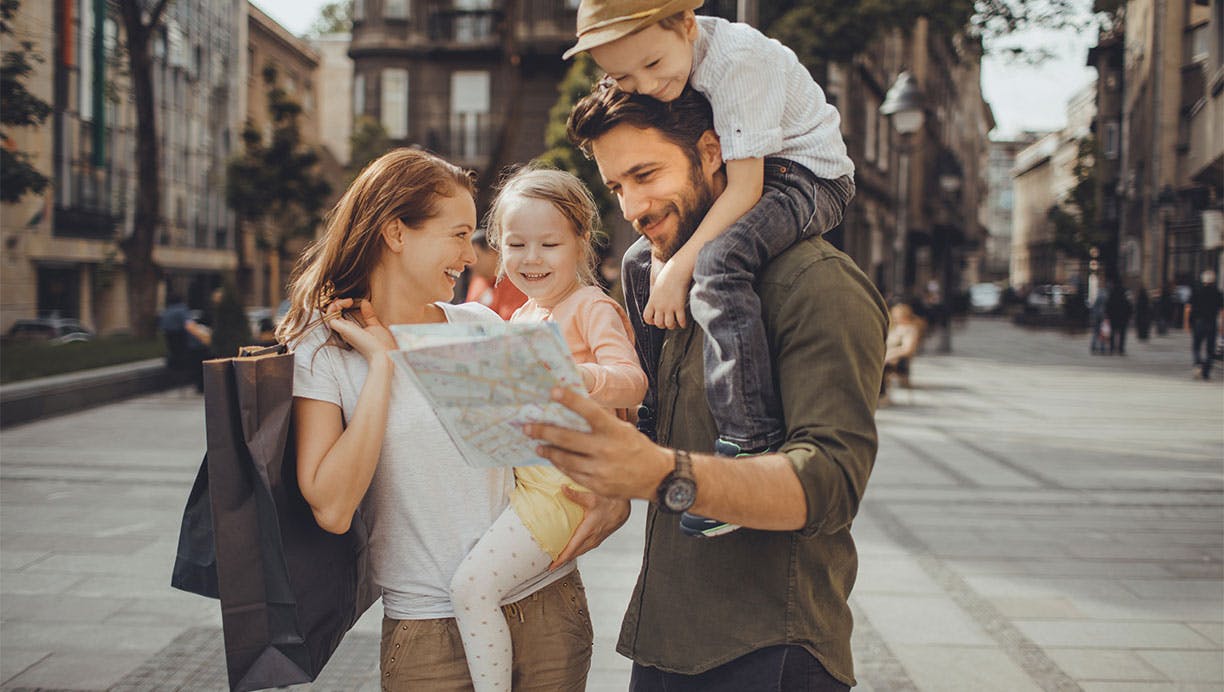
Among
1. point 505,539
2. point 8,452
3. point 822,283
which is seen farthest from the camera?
point 8,452

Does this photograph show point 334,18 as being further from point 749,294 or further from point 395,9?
point 749,294

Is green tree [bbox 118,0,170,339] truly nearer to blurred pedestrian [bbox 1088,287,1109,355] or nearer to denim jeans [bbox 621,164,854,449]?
denim jeans [bbox 621,164,854,449]

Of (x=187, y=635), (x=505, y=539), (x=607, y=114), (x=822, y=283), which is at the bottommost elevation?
(x=187, y=635)

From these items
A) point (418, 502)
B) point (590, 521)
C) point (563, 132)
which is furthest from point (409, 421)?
point (563, 132)

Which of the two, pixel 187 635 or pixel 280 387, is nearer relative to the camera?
pixel 280 387

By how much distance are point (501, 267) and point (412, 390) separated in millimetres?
426

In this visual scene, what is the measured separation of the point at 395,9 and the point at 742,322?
31.8 meters

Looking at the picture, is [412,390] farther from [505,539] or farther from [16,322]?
[16,322]

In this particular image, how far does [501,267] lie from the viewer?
2248 millimetres

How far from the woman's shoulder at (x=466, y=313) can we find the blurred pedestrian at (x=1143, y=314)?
30.3 meters

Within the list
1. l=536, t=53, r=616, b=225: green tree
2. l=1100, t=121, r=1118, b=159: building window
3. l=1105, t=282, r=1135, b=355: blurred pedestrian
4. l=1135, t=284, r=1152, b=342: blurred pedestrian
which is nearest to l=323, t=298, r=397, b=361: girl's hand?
l=536, t=53, r=616, b=225: green tree

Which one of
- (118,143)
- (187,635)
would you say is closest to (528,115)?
(118,143)

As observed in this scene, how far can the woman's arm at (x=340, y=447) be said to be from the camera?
70.5 inches

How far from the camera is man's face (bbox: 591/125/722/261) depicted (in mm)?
1758
